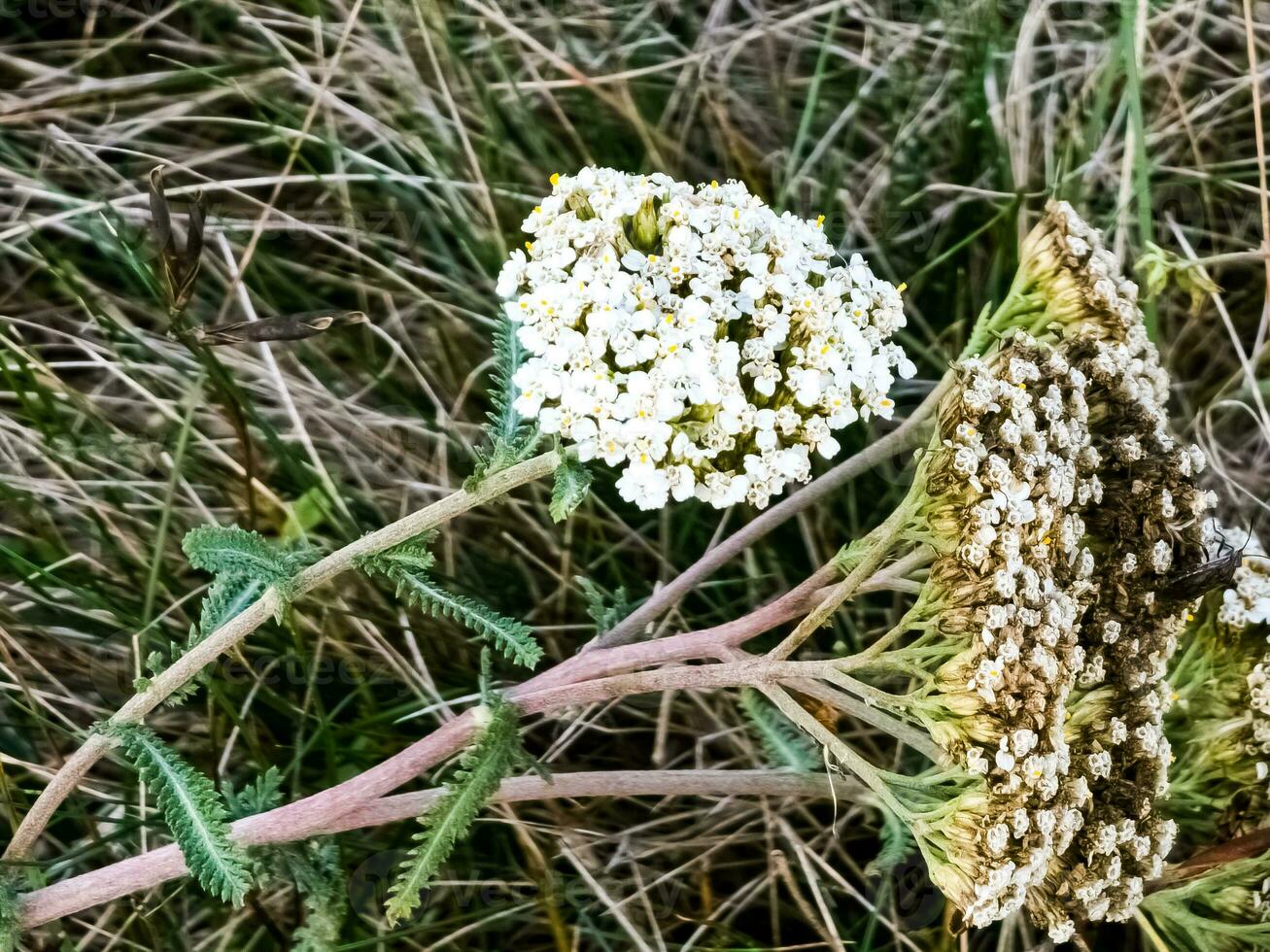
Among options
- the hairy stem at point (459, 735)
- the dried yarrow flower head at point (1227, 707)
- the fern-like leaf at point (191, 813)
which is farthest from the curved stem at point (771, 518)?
the fern-like leaf at point (191, 813)

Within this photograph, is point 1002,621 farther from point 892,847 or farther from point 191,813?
Result: point 191,813

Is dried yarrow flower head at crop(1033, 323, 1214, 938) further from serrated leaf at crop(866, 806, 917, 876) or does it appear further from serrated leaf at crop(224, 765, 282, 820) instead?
serrated leaf at crop(224, 765, 282, 820)

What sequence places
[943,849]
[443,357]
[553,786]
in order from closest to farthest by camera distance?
[943,849] < [553,786] < [443,357]

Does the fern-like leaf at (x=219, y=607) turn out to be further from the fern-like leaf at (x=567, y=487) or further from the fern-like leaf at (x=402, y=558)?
the fern-like leaf at (x=567, y=487)

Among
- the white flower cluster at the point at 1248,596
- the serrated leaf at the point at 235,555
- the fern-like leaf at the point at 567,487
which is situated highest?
the fern-like leaf at the point at 567,487

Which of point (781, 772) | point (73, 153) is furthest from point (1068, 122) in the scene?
point (73, 153)

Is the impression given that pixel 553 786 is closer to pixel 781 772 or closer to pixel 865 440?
pixel 781 772
